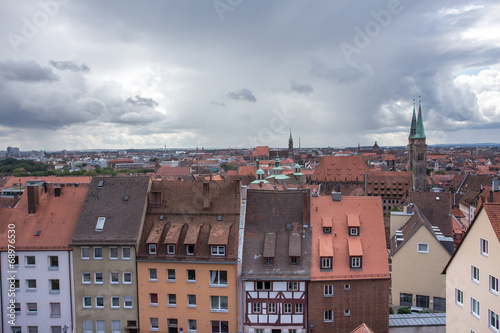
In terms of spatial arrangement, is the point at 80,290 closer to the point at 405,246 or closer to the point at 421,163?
the point at 405,246

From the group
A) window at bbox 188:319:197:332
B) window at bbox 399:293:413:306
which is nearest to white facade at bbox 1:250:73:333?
window at bbox 188:319:197:332

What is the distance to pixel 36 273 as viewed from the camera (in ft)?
102

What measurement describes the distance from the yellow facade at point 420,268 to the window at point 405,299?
0.20 m

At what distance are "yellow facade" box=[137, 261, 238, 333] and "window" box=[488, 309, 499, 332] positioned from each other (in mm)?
16473

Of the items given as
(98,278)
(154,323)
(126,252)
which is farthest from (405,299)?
(98,278)

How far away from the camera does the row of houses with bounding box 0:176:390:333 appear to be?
2955 cm

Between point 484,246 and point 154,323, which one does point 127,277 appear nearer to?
point 154,323

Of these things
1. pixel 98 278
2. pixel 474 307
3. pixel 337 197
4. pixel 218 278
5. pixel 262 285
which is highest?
pixel 337 197

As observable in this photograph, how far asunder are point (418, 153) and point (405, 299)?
4091 inches

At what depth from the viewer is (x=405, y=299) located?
37844 mm

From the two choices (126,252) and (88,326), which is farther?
(88,326)

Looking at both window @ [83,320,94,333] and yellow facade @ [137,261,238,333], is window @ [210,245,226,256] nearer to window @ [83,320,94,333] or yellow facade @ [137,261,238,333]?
yellow facade @ [137,261,238,333]

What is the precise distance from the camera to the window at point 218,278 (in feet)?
97.8

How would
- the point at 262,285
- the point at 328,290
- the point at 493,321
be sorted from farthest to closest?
the point at 262,285
the point at 328,290
the point at 493,321
